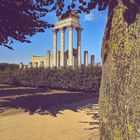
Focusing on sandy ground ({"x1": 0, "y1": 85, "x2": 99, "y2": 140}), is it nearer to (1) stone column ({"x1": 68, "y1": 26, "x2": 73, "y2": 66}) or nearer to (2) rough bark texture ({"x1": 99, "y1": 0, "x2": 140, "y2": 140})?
(2) rough bark texture ({"x1": 99, "y1": 0, "x2": 140, "y2": 140})

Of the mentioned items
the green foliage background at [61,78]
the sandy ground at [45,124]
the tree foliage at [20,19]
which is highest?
the tree foliage at [20,19]

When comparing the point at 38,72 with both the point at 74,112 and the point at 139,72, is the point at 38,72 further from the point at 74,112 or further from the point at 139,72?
the point at 139,72

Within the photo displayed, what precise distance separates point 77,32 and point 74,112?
40.1 metres

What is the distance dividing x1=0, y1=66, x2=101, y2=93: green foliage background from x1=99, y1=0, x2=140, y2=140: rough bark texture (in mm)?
19980

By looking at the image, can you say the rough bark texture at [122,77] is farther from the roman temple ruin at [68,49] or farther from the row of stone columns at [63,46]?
the row of stone columns at [63,46]

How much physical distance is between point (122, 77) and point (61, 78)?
23.8 meters

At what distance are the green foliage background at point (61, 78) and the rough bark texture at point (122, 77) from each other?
1998cm

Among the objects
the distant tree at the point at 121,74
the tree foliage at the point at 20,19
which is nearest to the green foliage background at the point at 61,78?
the tree foliage at the point at 20,19

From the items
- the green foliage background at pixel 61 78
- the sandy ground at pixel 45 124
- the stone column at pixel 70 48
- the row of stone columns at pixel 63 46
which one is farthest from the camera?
the row of stone columns at pixel 63 46

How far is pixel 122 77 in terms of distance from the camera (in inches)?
182

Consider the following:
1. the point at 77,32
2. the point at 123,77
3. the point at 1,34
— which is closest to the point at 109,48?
the point at 123,77

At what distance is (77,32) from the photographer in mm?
52719

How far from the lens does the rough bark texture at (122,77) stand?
14.8 ft

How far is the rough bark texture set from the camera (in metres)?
4.51
